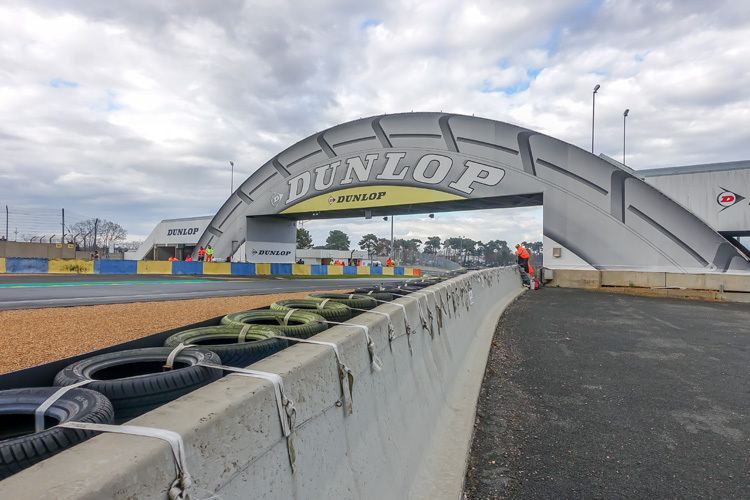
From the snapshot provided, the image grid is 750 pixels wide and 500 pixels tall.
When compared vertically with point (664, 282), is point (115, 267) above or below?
above

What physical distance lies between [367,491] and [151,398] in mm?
1014

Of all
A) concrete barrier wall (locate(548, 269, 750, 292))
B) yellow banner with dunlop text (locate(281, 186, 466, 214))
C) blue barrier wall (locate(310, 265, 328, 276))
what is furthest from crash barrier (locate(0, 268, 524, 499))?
blue barrier wall (locate(310, 265, 328, 276))

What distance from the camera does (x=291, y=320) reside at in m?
3.52

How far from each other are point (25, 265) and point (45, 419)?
1031 inches

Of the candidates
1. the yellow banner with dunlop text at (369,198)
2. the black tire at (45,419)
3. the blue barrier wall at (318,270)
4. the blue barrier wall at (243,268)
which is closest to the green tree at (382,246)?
the blue barrier wall at (318,270)

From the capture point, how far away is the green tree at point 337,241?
12800 cm

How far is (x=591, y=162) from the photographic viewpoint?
1908cm

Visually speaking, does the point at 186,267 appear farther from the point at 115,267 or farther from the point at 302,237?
the point at 302,237

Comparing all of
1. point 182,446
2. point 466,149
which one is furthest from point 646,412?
point 466,149

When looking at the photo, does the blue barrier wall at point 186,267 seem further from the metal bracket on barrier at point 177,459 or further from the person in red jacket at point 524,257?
the metal bracket on barrier at point 177,459

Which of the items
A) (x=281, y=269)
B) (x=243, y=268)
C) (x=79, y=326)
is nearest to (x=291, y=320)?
(x=79, y=326)

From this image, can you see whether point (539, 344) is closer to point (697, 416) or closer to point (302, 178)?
point (697, 416)

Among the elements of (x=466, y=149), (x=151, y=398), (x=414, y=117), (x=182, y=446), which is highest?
(x=414, y=117)

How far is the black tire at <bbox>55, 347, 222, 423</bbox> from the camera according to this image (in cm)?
163
